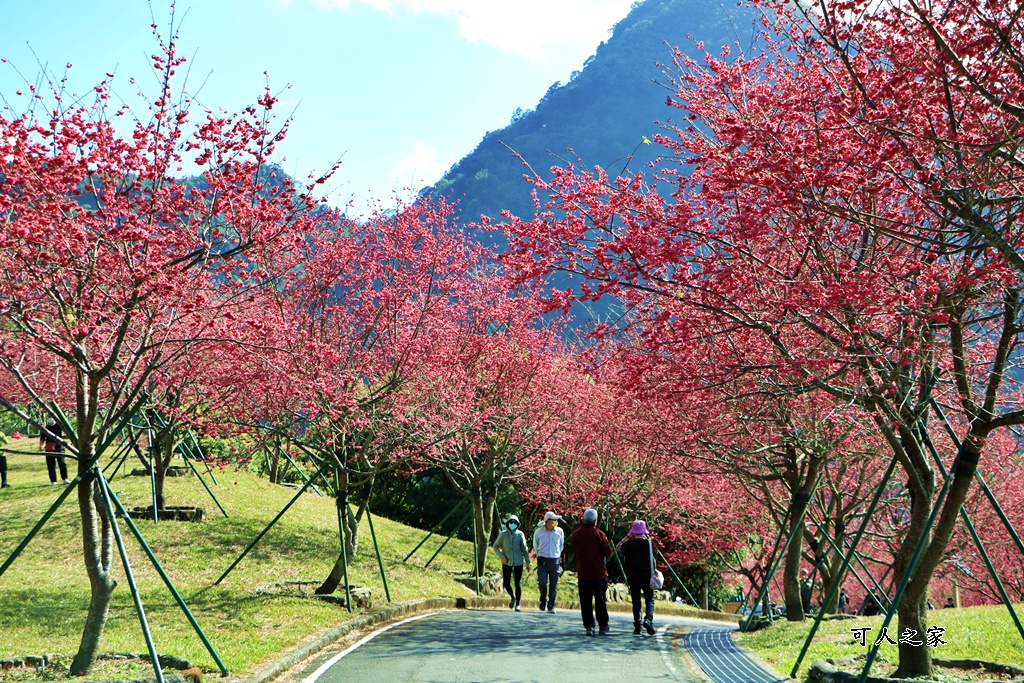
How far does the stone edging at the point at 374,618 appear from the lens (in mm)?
9969

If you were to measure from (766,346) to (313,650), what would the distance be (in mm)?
6966

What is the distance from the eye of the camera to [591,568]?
1352 cm

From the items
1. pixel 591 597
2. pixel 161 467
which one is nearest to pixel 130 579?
pixel 591 597

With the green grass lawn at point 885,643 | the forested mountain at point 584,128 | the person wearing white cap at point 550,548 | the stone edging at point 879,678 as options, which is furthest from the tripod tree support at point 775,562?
the forested mountain at point 584,128

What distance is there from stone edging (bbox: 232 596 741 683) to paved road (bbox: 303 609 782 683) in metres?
0.38

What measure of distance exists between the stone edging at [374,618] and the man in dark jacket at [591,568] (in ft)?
11.0

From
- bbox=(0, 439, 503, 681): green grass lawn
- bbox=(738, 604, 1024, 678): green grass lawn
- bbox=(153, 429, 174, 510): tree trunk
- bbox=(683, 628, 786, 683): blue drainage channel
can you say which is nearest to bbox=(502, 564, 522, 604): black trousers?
bbox=(0, 439, 503, 681): green grass lawn

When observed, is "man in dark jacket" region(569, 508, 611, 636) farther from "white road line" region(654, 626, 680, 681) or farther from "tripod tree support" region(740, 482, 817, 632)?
"tripod tree support" region(740, 482, 817, 632)

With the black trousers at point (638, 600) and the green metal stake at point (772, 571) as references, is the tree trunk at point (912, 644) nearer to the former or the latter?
the green metal stake at point (772, 571)

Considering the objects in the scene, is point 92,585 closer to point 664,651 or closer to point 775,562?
point 664,651

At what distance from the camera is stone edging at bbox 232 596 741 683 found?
997cm

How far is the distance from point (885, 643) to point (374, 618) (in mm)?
7424

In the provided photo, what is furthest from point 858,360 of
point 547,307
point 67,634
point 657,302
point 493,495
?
point 493,495

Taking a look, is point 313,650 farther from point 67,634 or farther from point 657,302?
point 657,302
